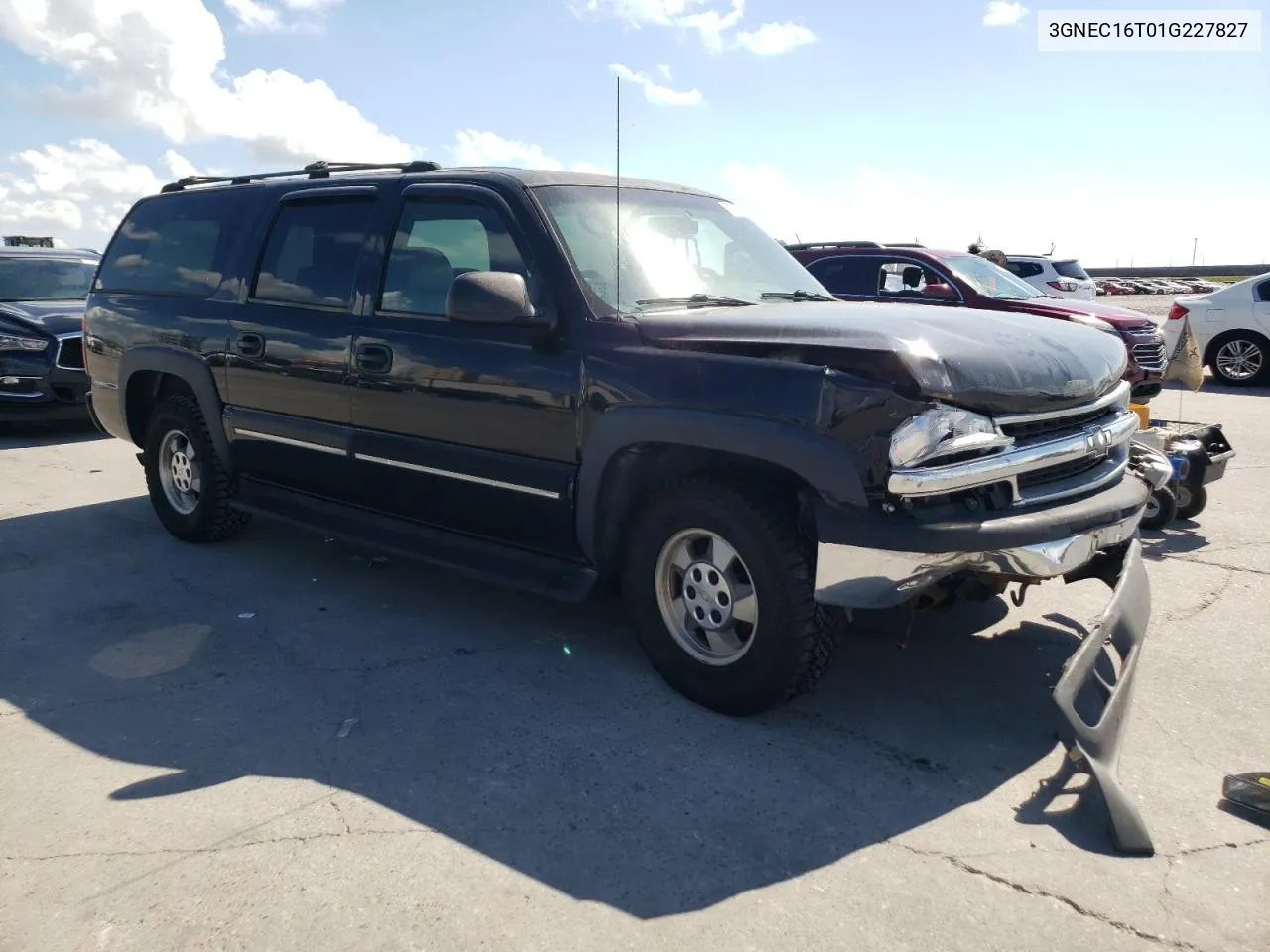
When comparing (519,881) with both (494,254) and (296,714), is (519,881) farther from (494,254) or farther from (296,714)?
(494,254)

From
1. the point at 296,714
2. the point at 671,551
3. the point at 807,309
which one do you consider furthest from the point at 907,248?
the point at 296,714

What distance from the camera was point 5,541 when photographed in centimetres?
615

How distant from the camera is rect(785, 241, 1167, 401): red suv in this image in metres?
10.2

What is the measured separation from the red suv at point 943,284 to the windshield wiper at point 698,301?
6.22 m

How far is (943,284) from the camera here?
1038 cm

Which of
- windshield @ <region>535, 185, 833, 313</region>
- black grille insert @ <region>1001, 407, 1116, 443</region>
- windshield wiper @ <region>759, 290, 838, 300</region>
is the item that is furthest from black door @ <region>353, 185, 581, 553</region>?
black grille insert @ <region>1001, 407, 1116, 443</region>

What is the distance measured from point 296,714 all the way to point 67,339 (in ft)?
25.5

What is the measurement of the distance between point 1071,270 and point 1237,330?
Answer: 589 cm

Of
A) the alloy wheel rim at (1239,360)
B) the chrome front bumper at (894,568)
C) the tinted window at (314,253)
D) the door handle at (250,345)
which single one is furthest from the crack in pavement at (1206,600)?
the alloy wheel rim at (1239,360)

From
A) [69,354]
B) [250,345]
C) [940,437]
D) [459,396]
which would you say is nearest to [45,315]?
[69,354]

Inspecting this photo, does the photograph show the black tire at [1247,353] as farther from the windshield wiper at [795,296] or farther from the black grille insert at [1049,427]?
the black grille insert at [1049,427]

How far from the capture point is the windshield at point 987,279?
33.9 ft

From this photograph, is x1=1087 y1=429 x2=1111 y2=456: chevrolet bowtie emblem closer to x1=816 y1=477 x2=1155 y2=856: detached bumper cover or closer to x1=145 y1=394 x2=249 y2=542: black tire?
x1=816 y1=477 x2=1155 y2=856: detached bumper cover

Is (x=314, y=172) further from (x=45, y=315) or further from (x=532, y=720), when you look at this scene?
(x=45, y=315)
